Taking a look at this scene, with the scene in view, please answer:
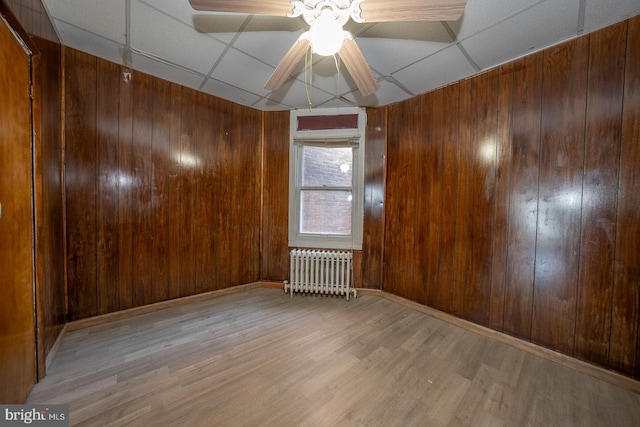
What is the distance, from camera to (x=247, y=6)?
1.22 meters

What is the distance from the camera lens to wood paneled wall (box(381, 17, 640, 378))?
1.69 meters

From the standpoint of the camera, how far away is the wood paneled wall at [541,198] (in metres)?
1.69

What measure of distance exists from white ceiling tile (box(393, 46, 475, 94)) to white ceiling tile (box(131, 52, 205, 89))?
86.9 inches

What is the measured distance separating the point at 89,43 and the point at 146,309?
2623 millimetres

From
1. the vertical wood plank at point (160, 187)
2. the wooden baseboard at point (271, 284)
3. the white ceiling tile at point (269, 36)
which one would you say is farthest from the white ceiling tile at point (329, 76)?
the wooden baseboard at point (271, 284)

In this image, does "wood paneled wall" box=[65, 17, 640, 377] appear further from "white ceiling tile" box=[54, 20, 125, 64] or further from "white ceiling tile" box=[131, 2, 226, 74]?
"white ceiling tile" box=[131, 2, 226, 74]

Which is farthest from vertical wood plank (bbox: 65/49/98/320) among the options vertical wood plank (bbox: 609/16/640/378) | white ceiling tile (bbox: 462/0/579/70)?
vertical wood plank (bbox: 609/16/640/378)

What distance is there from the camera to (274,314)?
8.72 feet

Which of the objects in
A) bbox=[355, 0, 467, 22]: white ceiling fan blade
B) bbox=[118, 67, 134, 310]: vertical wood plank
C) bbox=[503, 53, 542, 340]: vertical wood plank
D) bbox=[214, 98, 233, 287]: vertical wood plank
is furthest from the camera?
bbox=[214, 98, 233, 287]: vertical wood plank

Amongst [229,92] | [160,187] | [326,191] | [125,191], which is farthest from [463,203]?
[125,191]

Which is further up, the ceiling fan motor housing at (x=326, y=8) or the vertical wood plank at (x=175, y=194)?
the ceiling fan motor housing at (x=326, y=8)

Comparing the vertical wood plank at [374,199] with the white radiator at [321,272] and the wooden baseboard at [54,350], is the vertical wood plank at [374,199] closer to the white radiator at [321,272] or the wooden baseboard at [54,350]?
the white radiator at [321,272]

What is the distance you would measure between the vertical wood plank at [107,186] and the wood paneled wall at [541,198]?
10.9ft

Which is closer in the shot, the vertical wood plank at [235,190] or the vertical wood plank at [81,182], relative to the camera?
the vertical wood plank at [81,182]
